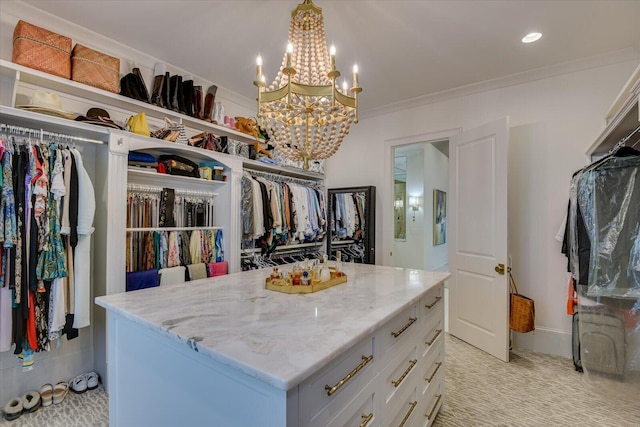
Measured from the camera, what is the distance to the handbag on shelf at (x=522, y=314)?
2703 mm

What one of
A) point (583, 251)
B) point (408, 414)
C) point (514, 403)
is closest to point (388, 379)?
point (408, 414)

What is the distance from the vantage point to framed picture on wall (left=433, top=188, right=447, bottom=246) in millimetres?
6320

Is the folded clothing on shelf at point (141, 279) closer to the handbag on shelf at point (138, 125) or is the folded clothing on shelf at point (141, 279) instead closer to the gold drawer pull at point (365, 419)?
the handbag on shelf at point (138, 125)

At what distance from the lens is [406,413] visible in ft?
4.83

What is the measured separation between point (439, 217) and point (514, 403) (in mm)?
4879

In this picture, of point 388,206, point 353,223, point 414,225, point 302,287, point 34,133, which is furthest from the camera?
point 414,225

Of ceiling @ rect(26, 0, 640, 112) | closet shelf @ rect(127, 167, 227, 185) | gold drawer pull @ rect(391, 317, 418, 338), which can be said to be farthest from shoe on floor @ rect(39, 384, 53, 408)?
ceiling @ rect(26, 0, 640, 112)

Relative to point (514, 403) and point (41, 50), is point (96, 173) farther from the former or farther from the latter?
point (514, 403)

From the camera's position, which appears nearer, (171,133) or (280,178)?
(171,133)

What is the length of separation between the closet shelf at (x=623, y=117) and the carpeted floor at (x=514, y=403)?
1693mm

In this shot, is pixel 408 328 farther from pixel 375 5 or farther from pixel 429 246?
pixel 429 246

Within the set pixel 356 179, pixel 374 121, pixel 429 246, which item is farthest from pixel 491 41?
pixel 429 246

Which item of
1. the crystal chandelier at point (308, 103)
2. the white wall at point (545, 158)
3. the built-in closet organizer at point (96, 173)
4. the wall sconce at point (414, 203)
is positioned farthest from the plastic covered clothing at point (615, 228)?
the wall sconce at point (414, 203)

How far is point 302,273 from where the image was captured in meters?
1.67
